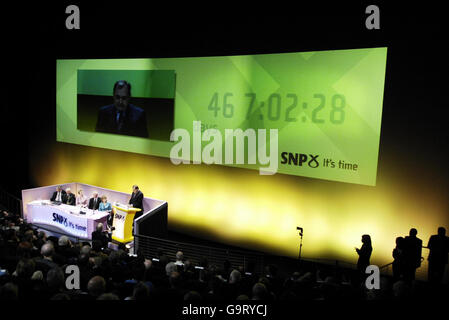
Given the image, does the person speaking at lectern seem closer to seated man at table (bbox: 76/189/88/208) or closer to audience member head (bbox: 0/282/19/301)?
seated man at table (bbox: 76/189/88/208)

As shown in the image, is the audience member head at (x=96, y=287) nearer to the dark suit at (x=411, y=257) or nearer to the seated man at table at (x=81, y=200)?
the dark suit at (x=411, y=257)

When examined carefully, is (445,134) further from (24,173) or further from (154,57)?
(24,173)

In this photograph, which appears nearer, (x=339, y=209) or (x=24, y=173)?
(x=339, y=209)

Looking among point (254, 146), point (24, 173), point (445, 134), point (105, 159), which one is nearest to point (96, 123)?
point (105, 159)

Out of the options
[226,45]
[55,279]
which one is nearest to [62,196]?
[226,45]

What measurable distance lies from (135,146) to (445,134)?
6.28m

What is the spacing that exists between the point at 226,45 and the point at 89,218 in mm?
4342

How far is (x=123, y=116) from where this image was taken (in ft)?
28.6

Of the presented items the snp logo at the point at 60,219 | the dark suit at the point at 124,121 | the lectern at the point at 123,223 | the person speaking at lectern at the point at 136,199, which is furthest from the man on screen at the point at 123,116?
the snp logo at the point at 60,219

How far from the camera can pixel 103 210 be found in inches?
300

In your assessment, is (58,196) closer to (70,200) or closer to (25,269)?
(70,200)

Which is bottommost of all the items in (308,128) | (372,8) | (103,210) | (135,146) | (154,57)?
Result: (103,210)

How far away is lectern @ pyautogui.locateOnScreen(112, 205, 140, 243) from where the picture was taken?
6961mm

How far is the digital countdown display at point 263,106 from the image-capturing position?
599cm
